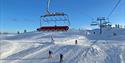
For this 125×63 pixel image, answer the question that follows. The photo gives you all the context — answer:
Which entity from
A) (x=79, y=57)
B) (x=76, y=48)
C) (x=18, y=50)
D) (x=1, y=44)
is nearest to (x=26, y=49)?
(x=18, y=50)

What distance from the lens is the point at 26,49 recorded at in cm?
3172

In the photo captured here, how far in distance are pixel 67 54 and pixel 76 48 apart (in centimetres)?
338

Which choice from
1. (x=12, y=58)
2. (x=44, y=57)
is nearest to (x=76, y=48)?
(x=44, y=57)

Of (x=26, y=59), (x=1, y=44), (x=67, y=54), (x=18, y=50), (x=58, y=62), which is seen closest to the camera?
(x=58, y=62)

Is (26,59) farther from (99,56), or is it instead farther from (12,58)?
(99,56)

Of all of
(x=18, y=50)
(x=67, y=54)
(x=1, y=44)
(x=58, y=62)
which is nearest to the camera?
(x=58, y=62)

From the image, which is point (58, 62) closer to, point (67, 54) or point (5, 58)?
point (67, 54)

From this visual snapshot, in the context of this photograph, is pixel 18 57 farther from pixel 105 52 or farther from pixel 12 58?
pixel 105 52

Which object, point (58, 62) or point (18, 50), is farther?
point (18, 50)

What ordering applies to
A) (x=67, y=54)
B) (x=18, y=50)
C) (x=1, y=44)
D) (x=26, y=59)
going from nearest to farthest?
1. (x=26, y=59)
2. (x=67, y=54)
3. (x=18, y=50)
4. (x=1, y=44)

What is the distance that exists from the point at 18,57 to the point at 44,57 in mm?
2867

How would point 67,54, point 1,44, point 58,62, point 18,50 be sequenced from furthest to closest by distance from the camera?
point 1,44, point 18,50, point 67,54, point 58,62

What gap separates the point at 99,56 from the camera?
87.5 ft

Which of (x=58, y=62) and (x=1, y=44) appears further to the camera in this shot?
(x=1, y=44)
